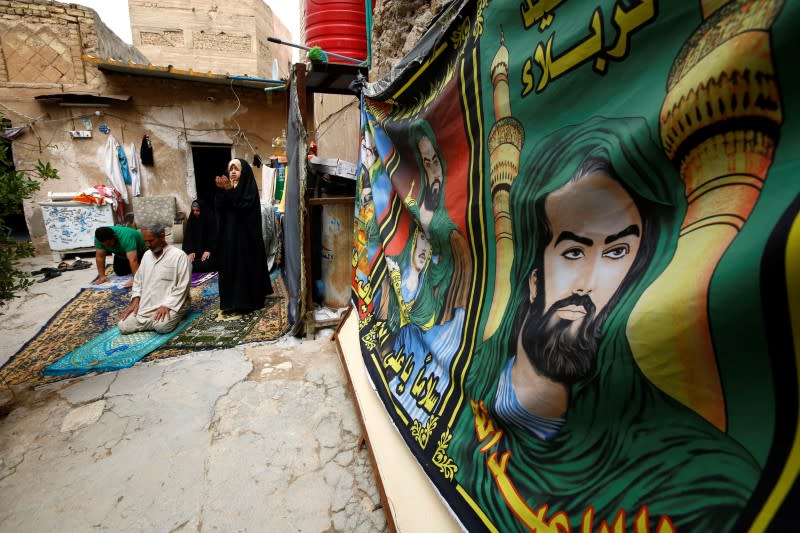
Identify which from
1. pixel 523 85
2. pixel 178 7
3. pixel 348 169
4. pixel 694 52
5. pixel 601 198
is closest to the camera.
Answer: pixel 694 52

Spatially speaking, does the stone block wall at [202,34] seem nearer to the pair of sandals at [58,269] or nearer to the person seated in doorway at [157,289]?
the pair of sandals at [58,269]

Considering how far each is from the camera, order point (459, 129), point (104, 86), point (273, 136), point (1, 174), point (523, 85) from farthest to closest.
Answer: point (273, 136) → point (104, 86) → point (1, 174) → point (459, 129) → point (523, 85)

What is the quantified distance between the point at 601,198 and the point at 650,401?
1.36ft

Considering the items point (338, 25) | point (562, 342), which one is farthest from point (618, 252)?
point (338, 25)

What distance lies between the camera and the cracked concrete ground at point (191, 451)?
1649 millimetres

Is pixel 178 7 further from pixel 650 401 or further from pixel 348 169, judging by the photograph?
pixel 650 401

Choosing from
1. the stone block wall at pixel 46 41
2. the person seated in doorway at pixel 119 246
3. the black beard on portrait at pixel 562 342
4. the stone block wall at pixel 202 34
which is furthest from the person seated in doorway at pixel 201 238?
the stone block wall at pixel 202 34

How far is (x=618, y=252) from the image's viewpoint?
79 cm

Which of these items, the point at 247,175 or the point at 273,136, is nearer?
the point at 247,175

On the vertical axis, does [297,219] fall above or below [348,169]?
below

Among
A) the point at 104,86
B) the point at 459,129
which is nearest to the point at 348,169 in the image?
the point at 459,129

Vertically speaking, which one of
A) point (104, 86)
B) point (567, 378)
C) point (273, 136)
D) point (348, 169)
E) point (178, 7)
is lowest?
point (567, 378)

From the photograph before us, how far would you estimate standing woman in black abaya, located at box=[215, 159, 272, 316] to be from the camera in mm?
3836

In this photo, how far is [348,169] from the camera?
3.32 m
